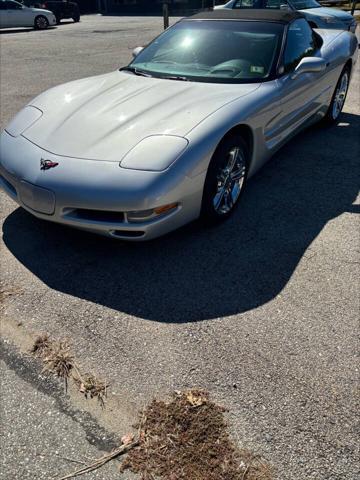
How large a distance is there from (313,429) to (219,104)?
224 centimetres

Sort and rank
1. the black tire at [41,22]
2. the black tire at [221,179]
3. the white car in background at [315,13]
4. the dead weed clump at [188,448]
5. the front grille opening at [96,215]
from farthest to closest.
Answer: the black tire at [41,22]
the white car in background at [315,13]
the black tire at [221,179]
the front grille opening at [96,215]
the dead weed clump at [188,448]

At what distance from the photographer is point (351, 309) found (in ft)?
8.40

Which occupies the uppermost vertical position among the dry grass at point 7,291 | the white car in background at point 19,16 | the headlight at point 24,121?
the headlight at point 24,121

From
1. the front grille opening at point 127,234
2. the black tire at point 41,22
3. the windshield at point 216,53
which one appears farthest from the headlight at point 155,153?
the black tire at point 41,22

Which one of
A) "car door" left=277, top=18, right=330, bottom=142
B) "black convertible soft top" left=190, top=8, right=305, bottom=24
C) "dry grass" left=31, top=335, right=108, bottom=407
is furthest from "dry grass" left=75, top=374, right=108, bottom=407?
"black convertible soft top" left=190, top=8, right=305, bottom=24

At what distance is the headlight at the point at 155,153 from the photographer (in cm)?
266

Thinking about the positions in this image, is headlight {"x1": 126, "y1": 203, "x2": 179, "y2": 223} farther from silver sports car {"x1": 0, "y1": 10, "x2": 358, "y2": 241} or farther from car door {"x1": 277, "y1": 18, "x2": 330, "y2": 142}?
car door {"x1": 277, "y1": 18, "x2": 330, "y2": 142}

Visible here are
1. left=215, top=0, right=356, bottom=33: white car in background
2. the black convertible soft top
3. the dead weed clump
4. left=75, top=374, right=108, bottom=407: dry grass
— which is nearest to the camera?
the dead weed clump

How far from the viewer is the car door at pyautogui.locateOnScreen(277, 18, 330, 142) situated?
389 centimetres

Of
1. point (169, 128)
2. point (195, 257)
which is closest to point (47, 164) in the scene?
point (169, 128)

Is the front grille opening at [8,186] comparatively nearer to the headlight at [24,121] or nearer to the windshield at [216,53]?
the headlight at [24,121]

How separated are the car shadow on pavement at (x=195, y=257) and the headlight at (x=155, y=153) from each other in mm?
659

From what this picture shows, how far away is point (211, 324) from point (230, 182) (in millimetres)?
1296

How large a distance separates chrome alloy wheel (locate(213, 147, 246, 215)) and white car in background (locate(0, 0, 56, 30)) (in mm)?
21562
